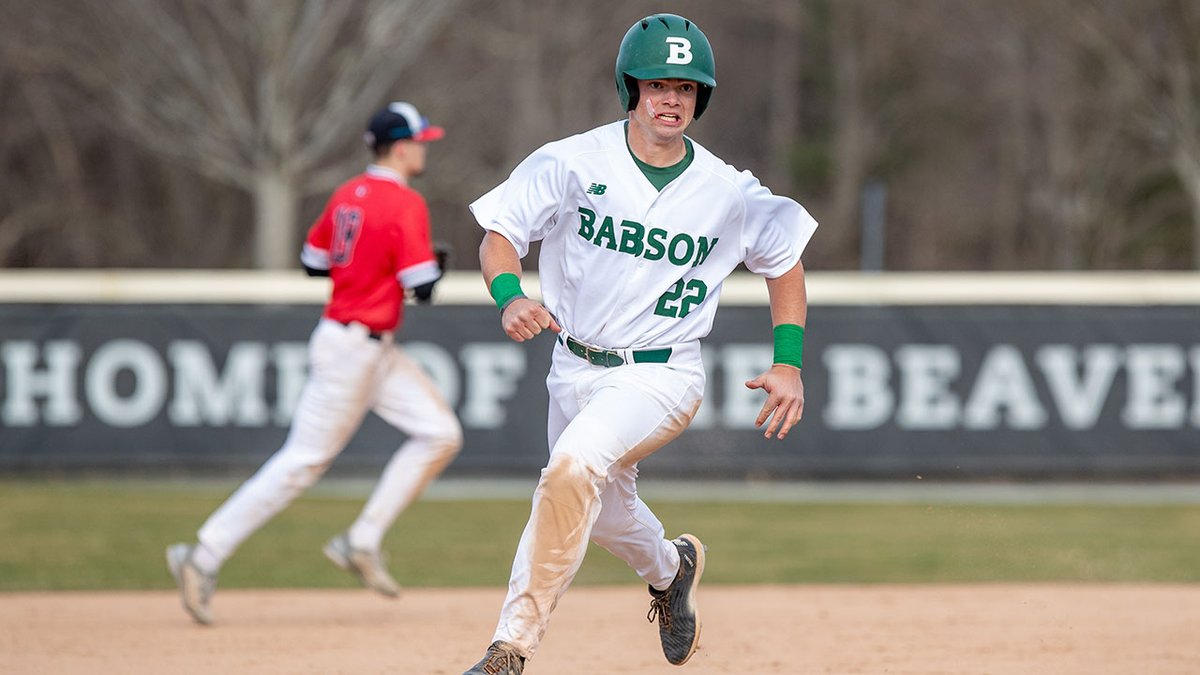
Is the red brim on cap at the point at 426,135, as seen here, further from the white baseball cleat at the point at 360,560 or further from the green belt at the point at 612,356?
the green belt at the point at 612,356

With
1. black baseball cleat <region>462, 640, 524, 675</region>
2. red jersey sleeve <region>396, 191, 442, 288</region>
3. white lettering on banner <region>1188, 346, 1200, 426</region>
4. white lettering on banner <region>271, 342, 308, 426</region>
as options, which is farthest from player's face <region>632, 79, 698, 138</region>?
white lettering on banner <region>1188, 346, 1200, 426</region>

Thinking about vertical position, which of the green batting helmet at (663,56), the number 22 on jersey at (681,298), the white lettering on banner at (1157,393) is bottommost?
the white lettering on banner at (1157,393)

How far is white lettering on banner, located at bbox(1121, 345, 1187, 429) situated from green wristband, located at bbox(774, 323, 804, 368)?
385 inches

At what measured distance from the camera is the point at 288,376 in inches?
568

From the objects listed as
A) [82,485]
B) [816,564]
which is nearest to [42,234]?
[82,485]

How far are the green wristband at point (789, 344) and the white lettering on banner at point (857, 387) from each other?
365 inches

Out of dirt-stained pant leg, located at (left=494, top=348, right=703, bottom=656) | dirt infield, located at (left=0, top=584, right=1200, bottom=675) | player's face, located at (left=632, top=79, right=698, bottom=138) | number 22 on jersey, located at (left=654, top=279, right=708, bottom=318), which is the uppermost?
player's face, located at (left=632, top=79, right=698, bottom=138)

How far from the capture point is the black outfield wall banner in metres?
14.4

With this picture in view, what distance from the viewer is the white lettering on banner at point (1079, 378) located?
14.5m

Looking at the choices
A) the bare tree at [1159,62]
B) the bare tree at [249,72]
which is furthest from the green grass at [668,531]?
the bare tree at [1159,62]

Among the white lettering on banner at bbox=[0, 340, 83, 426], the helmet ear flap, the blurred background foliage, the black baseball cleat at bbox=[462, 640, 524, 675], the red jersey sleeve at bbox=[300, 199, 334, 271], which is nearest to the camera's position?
the black baseball cleat at bbox=[462, 640, 524, 675]

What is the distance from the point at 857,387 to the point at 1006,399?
1210 millimetres

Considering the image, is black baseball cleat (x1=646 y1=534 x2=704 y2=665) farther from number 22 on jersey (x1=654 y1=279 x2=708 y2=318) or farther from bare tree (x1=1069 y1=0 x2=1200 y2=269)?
bare tree (x1=1069 y1=0 x2=1200 y2=269)

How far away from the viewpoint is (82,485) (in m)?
14.4
